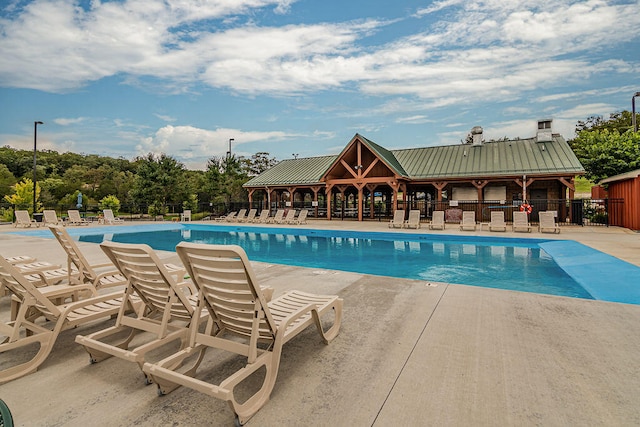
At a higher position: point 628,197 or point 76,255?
point 628,197

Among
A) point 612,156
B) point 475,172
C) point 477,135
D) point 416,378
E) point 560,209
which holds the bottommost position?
point 416,378

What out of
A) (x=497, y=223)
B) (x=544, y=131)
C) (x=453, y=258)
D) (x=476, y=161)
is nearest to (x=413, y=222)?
(x=497, y=223)

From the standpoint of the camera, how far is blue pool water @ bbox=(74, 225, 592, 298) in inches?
269

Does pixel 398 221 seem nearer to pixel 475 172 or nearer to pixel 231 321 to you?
pixel 475 172

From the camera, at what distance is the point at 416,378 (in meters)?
2.25

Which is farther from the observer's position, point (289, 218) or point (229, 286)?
point (289, 218)

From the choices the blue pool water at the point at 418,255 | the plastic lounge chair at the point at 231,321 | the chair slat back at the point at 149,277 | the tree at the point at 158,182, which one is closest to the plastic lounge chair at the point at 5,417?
the plastic lounge chair at the point at 231,321

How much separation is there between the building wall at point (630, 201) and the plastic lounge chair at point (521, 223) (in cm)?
338

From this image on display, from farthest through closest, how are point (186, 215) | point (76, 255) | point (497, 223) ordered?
point (186, 215) < point (497, 223) < point (76, 255)

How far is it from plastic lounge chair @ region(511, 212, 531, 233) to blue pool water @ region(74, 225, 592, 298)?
2520mm

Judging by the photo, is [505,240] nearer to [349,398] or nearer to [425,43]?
[349,398]

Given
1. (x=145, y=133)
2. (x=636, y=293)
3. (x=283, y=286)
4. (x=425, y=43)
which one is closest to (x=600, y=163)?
(x=425, y=43)

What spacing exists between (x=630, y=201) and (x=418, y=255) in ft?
31.2

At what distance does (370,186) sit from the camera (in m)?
20.9
